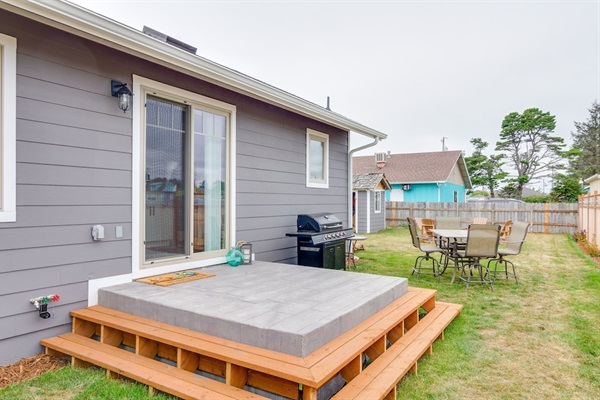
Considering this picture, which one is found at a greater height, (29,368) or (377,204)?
(377,204)

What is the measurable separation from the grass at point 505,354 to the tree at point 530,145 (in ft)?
73.5

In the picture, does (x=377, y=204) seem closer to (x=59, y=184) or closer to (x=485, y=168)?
(x=59, y=184)

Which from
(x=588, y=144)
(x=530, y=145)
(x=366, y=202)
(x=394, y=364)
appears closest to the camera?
(x=394, y=364)

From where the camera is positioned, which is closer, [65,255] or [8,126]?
[8,126]

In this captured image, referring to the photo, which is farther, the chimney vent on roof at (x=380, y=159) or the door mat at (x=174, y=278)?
the chimney vent on roof at (x=380, y=159)

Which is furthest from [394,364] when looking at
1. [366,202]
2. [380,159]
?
[380,159]

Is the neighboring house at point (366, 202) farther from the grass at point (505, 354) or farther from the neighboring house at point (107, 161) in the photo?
the neighboring house at point (107, 161)

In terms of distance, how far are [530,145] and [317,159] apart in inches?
982

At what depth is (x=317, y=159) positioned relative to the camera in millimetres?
6426

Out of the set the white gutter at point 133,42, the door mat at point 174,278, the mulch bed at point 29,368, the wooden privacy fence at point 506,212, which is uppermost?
the white gutter at point 133,42

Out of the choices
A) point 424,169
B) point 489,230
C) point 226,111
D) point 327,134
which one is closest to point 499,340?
point 489,230

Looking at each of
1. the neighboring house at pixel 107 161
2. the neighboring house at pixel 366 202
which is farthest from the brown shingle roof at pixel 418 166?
the neighboring house at pixel 107 161

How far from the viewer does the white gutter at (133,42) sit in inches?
96.1

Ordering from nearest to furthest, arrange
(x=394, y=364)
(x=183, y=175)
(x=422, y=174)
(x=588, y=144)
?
(x=394, y=364) < (x=183, y=175) < (x=422, y=174) < (x=588, y=144)
